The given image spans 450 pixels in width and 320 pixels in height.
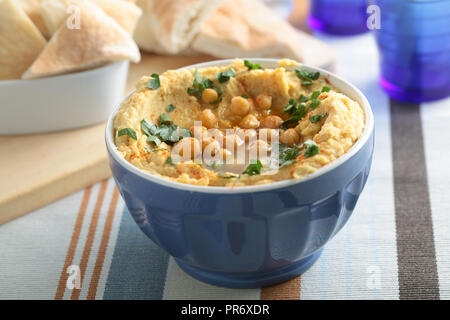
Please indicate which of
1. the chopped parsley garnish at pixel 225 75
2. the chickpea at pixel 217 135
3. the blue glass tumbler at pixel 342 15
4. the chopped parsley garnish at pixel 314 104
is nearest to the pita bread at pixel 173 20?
the blue glass tumbler at pixel 342 15

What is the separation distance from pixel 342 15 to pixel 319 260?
2.05 m

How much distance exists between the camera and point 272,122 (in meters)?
2.07

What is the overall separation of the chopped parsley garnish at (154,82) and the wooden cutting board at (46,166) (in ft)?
2.08

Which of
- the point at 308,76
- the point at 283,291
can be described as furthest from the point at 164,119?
the point at 283,291

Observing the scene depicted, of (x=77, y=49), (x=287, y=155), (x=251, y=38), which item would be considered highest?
(x=287, y=155)

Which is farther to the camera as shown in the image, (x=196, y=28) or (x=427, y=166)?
(x=196, y=28)

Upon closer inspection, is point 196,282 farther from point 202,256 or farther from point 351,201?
point 351,201

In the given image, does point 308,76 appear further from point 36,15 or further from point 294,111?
point 36,15

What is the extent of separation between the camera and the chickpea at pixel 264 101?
2.15m

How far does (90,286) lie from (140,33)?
1641mm

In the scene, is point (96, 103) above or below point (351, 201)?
below

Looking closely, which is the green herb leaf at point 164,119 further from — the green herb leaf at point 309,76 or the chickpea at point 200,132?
the green herb leaf at point 309,76
